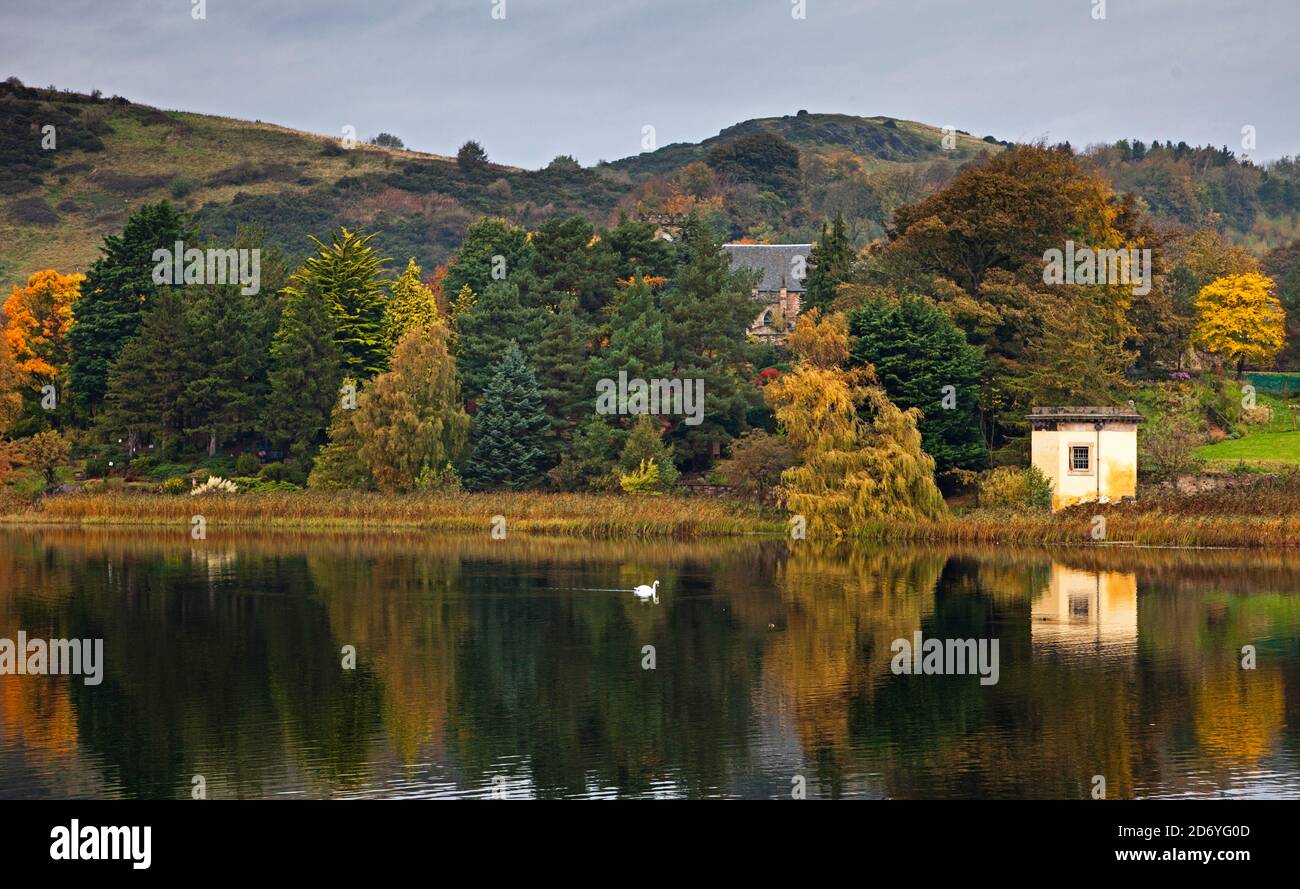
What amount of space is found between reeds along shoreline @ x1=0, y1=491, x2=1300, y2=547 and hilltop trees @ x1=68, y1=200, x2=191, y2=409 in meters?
12.7

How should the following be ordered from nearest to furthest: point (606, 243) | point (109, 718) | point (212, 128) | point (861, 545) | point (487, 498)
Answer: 1. point (109, 718)
2. point (861, 545)
3. point (487, 498)
4. point (606, 243)
5. point (212, 128)

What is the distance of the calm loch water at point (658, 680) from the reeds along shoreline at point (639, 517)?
7.29 feet

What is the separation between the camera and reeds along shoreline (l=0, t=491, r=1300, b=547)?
55.9 meters

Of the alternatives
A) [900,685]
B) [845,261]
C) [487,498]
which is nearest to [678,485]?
[487,498]

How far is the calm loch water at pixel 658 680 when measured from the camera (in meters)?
25.7

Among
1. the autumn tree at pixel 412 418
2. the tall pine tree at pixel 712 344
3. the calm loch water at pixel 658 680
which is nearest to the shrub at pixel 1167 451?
the calm loch water at pixel 658 680

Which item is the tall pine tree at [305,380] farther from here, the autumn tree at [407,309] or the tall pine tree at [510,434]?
the tall pine tree at [510,434]

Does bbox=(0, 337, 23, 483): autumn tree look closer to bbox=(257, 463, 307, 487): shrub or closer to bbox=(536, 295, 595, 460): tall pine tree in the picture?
bbox=(257, 463, 307, 487): shrub

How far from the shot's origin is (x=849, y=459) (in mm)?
59625

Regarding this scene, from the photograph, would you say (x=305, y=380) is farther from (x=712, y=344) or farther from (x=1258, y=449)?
(x=1258, y=449)

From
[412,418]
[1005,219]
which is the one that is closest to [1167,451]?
[1005,219]

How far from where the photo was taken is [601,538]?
6291 centimetres
